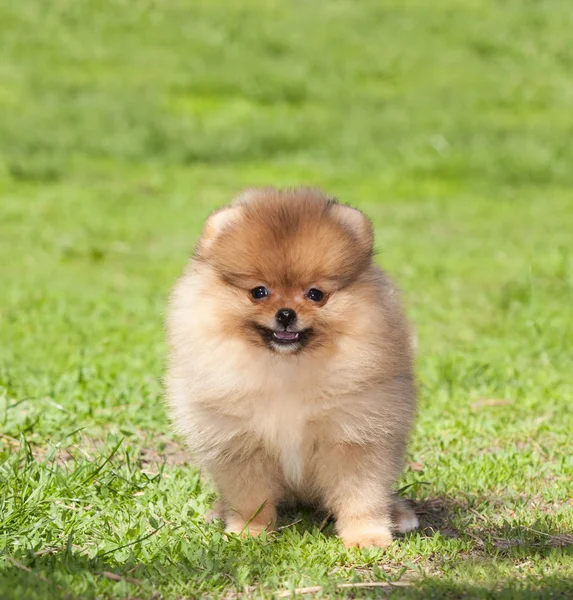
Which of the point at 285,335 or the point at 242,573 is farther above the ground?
the point at 285,335

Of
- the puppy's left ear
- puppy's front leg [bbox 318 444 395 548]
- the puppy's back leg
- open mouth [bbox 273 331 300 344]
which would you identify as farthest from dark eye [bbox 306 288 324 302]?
the puppy's back leg

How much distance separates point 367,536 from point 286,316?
2.81ft

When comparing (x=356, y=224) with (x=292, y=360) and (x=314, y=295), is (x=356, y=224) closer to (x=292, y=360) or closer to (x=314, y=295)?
(x=314, y=295)

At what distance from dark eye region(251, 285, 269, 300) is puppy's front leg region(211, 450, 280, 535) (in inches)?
22.2

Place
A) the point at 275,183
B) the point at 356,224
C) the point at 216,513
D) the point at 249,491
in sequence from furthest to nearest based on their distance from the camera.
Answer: the point at 275,183 → the point at 216,513 → the point at 249,491 → the point at 356,224

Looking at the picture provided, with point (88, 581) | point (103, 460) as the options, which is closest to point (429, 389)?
point (103, 460)

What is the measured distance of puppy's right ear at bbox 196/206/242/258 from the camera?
Answer: 385cm

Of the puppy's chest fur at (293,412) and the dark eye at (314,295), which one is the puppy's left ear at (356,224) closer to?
the dark eye at (314,295)

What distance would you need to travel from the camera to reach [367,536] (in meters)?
3.93

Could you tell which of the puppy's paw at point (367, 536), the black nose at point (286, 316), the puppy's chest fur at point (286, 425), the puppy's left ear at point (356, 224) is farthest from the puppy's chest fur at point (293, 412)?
the puppy's left ear at point (356, 224)

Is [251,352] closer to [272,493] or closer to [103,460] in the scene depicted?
[272,493]

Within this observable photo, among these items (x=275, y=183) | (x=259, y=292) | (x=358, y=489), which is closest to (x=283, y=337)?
(x=259, y=292)

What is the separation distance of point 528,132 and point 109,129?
534 cm

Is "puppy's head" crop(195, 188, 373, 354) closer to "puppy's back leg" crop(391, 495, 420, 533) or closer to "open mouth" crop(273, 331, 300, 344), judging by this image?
"open mouth" crop(273, 331, 300, 344)
